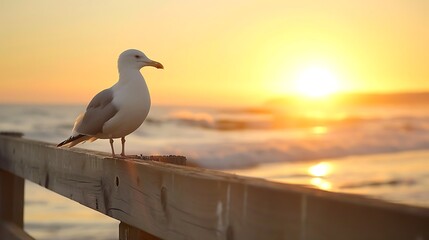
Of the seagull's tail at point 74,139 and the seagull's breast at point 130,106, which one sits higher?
the seagull's breast at point 130,106

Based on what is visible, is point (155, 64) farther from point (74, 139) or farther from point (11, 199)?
point (11, 199)

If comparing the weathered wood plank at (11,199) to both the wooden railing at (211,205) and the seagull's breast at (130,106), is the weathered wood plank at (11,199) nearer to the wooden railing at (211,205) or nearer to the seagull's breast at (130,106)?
the wooden railing at (211,205)

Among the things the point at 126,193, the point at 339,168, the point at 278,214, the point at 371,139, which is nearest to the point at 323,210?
the point at 278,214

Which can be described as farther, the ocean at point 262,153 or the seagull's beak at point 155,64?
the ocean at point 262,153

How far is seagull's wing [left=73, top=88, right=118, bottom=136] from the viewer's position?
3537 mm

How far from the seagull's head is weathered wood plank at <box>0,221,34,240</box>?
3.79ft

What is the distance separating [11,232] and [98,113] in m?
1.20

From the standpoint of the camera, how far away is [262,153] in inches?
903

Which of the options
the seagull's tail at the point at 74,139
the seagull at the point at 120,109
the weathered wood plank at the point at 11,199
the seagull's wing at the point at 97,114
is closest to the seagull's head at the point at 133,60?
the seagull at the point at 120,109

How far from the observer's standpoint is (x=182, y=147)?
23875 mm

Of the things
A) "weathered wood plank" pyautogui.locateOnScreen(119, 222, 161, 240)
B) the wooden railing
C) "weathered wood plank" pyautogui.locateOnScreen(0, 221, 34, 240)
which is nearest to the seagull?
the wooden railing

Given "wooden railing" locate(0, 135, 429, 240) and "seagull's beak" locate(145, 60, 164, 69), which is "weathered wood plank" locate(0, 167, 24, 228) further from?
"seagull's beak" locate(145, 60, 164, 69)

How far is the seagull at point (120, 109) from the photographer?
3461 millimetres

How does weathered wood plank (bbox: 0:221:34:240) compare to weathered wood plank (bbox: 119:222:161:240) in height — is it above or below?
below
